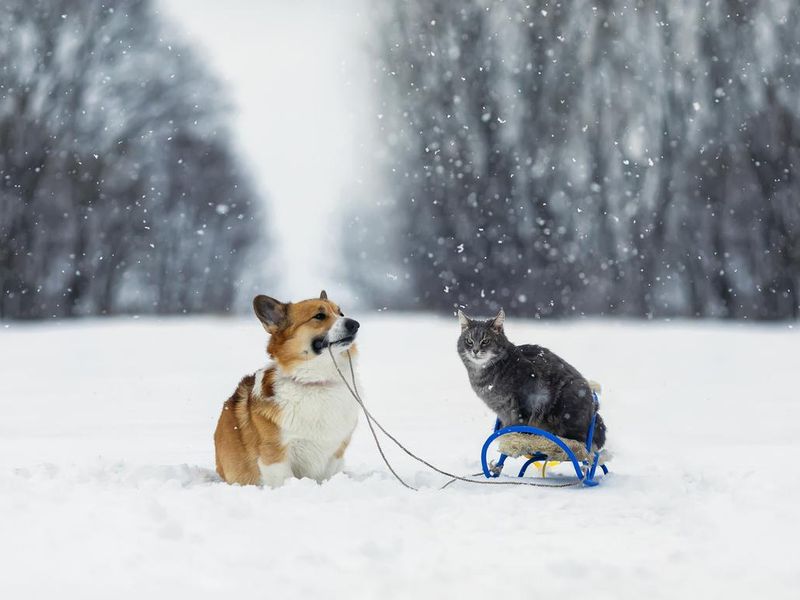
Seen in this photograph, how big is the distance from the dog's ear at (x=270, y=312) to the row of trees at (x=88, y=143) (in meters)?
17.6

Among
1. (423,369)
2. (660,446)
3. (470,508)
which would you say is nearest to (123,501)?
(470,508)

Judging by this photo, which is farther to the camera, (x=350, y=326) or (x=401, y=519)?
(x=350, y=326)

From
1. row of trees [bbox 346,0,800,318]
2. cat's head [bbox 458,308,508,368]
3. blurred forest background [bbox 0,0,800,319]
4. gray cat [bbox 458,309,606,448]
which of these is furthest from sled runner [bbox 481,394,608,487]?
blurred forest background [bbox 0,0,800,319]

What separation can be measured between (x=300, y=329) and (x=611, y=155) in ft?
47.8

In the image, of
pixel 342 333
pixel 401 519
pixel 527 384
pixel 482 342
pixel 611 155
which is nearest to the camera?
pixel 401 519

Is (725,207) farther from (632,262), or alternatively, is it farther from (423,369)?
(423,369)

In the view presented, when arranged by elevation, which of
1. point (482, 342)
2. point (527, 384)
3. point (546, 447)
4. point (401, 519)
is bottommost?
point (401, 519)

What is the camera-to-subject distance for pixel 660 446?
329 inches

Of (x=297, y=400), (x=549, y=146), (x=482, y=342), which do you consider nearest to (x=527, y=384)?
(x=482, y=342)

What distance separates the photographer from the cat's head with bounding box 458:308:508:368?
20.2ft

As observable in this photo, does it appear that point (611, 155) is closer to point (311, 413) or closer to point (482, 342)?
point (482, 342)

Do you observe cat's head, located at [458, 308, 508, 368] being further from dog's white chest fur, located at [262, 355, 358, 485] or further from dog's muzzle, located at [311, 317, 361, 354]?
dog's muzzle, located at [311, 317, 361, 354]

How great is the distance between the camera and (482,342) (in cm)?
615

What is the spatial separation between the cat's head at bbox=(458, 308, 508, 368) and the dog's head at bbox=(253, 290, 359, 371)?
42.5 inches
